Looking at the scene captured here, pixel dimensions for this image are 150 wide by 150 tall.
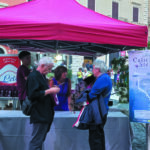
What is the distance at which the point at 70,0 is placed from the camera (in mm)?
4246

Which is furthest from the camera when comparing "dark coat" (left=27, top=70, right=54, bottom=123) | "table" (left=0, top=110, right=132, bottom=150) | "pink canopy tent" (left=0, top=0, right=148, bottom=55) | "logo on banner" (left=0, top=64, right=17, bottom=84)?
"logo on banner" (left=0, top=64, right=17, bottom=84)

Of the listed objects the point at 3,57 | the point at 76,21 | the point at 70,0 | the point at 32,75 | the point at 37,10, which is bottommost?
the point at 32,75

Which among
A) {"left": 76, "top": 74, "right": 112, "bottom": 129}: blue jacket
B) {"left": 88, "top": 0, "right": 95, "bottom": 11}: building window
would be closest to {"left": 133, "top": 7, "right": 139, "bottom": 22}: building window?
{"left": 88, "top": 0, "right": 95, "bottom": 11}: building window

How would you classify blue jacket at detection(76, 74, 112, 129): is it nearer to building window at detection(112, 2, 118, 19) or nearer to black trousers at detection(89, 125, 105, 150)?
black trousers at detection(89, 125, 105, 150)

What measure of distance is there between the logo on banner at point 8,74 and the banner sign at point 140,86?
258 cm

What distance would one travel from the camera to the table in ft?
11.5

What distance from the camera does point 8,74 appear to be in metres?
4.88

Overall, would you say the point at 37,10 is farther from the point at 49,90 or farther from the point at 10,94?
the point at 10,94

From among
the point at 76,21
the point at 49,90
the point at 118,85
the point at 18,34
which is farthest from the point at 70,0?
the point at 118,85

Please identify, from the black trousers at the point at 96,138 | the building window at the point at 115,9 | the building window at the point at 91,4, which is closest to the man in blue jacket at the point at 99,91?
the black trousers at the point at 96,138

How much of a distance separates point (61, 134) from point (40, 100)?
1033 millimetres

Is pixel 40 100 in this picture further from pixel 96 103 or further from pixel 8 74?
pixel 8 74

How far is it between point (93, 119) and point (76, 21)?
1.40 metres

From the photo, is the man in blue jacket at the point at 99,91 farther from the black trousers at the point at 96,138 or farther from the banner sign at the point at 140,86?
the banner sign at the point at 140,86
